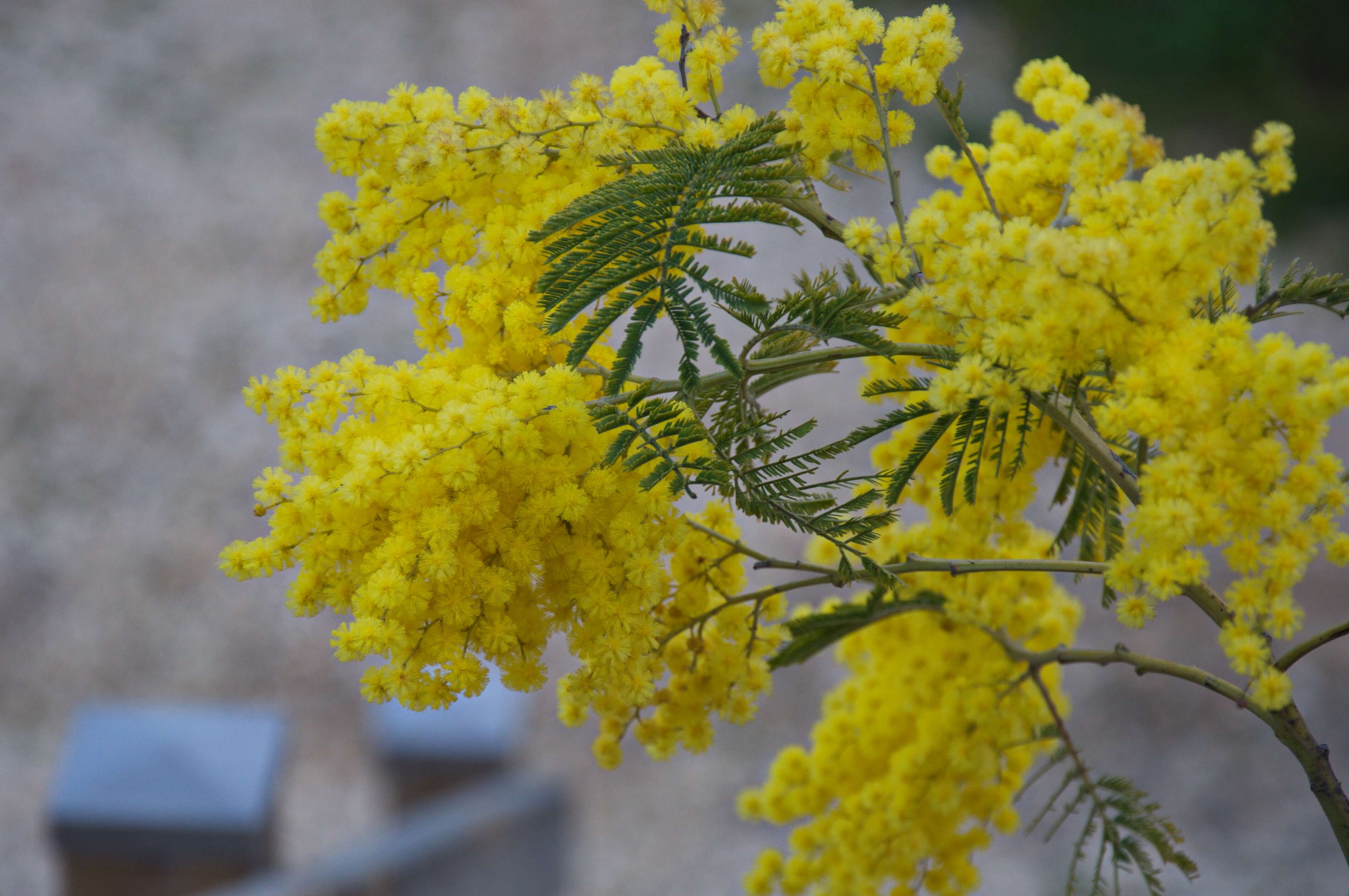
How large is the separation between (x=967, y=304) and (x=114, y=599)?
443 cm

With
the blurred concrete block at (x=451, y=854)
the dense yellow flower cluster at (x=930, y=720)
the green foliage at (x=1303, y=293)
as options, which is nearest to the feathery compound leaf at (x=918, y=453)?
the dense yellow flower cluster at (x=930, y=720)

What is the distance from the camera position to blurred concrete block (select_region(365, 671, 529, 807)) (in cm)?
224

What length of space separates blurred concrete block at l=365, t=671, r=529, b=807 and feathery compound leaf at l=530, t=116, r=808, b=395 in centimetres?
153

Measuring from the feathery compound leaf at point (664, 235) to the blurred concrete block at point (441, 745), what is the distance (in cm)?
153

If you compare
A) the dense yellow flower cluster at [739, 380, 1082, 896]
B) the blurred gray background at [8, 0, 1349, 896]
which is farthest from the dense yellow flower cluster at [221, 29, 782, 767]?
the blurred gray background at [8, 0, 1349, 896]

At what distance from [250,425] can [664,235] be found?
4473 millimetres

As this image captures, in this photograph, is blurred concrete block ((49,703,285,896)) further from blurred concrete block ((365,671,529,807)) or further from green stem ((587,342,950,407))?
green stem ((587,342,950,407))

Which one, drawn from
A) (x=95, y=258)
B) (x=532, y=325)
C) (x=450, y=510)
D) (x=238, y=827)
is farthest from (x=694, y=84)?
(x=95, y=258)

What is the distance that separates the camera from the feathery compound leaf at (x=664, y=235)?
33.8 inches

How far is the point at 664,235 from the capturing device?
34.7 inches

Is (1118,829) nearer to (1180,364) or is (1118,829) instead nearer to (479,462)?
(1180,364)

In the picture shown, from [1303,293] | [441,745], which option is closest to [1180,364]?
[1303,293]

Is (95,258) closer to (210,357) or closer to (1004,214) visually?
(210,357)

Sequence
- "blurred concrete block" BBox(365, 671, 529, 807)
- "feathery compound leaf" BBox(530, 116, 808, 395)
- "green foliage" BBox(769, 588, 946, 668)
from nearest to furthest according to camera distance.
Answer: "feathery compound leaf" BBox(530, 116, 808, 395)
"green foliage" BBox(769, 588, 946, 668)
"blurred concrete block" BBox(365, 671, 529, 807)
